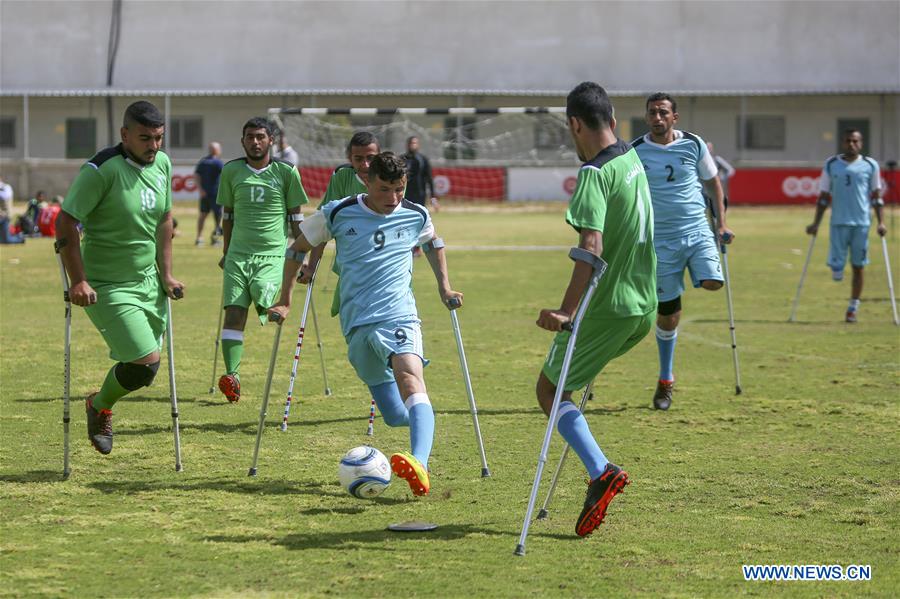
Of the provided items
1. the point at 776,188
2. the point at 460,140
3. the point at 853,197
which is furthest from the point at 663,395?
the point at 776,188

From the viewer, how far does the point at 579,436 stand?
6809 millimetres

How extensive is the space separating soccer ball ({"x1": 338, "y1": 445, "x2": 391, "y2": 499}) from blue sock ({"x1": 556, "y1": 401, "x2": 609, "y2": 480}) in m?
1.05

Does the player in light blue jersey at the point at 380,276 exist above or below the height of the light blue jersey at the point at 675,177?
below

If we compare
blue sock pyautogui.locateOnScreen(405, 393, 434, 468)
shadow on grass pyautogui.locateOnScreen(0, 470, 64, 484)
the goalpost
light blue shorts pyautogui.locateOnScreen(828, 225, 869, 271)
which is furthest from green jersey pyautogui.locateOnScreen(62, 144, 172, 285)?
the goalpost

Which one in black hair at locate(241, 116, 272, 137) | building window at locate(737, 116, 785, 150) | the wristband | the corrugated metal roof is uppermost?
the corrugated metal roof

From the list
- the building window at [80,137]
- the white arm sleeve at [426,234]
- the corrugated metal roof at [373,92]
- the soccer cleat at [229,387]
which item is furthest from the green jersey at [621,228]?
the building window at [80,137]

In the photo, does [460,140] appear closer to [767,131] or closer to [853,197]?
[767,131]

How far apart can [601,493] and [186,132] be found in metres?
46.0

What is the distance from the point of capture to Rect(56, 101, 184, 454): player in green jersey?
795cm

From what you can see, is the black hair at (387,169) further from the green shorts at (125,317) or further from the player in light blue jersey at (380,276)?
the green shorts at (125,317)

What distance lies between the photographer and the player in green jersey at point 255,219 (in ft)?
35.9

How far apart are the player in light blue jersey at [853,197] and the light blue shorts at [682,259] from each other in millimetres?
6458

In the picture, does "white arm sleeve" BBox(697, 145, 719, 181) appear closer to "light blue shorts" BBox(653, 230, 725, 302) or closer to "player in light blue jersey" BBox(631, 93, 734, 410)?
"player in light blue jersey" BBox(631, 93, 734, 410)

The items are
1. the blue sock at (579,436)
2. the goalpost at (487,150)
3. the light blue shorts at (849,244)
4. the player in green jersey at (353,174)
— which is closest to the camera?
the blue sock at (579,436)
